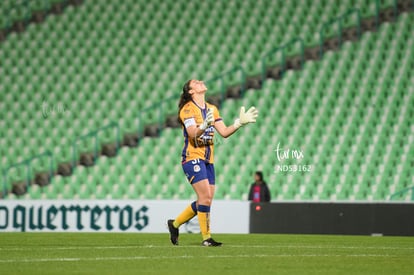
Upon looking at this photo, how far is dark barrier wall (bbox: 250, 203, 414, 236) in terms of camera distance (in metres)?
15.8

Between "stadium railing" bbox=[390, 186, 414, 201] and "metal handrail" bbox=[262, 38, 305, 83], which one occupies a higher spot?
"metal handrail" bbox=[262, 38, 305, 83]

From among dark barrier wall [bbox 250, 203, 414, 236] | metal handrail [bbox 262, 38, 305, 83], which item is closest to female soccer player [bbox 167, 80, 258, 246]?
dark barrier wall [bbox 250, 203, 414, 236]

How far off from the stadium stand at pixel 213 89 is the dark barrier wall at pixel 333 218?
2434 millimetres

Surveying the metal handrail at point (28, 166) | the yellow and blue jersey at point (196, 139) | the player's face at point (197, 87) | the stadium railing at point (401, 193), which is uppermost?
the player's face at point (197, 87)

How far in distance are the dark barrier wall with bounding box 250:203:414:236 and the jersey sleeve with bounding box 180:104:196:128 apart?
20.7 feet

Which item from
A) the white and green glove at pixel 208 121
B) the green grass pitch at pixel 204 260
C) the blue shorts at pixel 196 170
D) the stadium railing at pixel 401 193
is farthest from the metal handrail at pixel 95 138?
the white and green glove at pixel 208 121

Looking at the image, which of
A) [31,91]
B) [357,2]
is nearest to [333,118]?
[357,2]

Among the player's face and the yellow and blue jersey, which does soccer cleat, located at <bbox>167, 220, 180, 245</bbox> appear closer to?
the yellow and blue jersey

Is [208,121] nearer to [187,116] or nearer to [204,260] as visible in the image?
[187,116]

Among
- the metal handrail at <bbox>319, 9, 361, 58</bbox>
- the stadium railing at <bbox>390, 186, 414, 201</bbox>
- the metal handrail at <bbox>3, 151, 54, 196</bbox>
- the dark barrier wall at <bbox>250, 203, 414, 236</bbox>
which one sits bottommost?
the dark barrier wall at <bbox>250, 203, 414, 236</bbox>

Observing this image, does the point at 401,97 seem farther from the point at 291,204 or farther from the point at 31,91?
the point at 31,91

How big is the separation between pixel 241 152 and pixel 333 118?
2125 mm

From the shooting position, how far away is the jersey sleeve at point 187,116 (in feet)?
33.7

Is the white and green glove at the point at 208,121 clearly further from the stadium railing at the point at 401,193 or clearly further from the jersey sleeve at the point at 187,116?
the stadium railing at the point at 401,193
